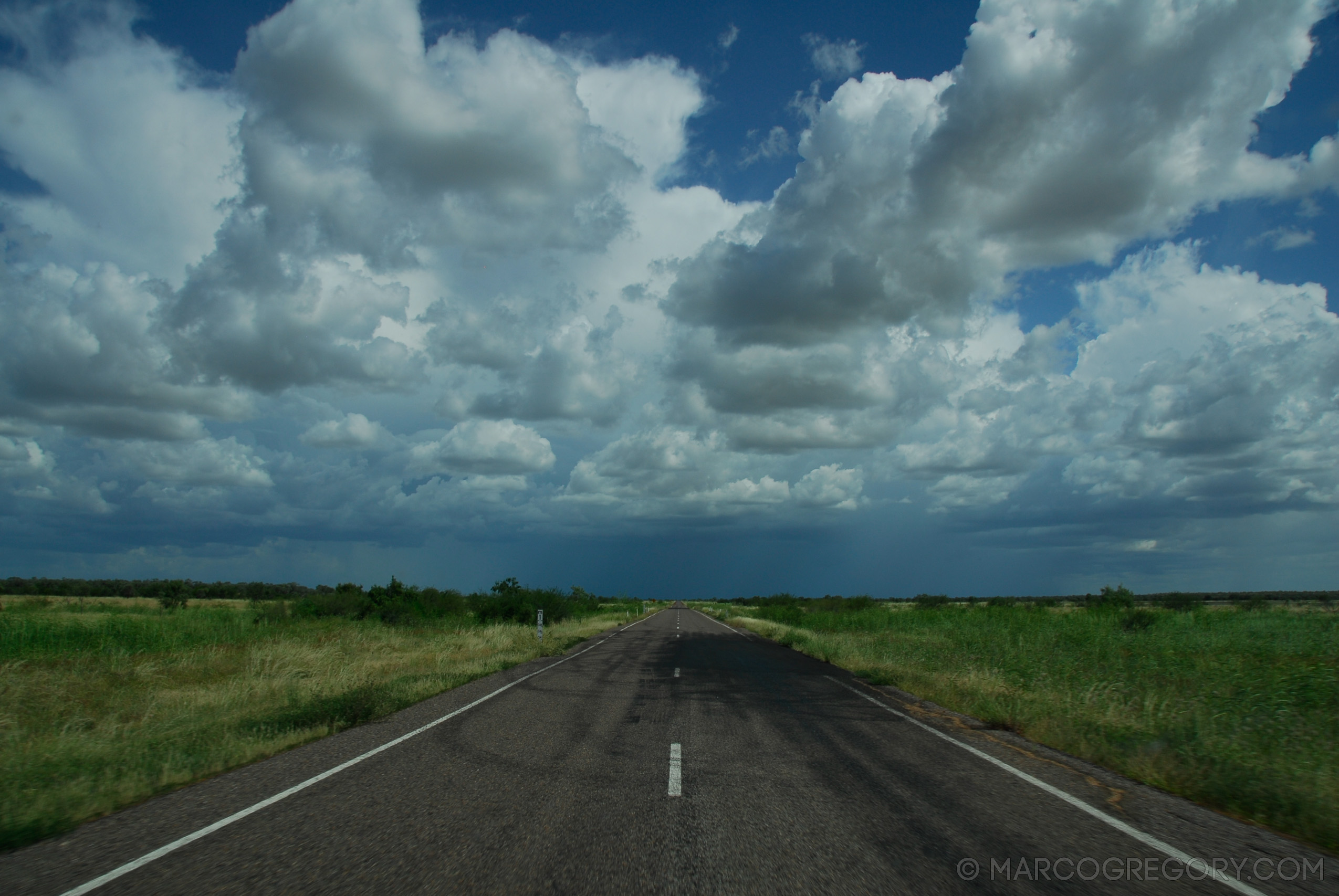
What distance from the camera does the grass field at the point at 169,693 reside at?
275 inches

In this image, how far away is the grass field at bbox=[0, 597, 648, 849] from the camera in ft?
22.9

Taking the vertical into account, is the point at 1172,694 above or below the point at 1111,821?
above

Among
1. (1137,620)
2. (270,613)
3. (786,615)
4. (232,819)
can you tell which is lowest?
(786,615)

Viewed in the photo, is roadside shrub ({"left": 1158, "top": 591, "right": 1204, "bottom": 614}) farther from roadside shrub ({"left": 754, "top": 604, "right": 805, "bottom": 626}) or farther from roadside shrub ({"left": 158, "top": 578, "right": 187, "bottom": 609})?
roadside shrub ({"left": 158, "top": 578, "right": 187, "bottom": 609})

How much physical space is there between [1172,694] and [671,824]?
1004 cm

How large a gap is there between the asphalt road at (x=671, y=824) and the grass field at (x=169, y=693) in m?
0.64

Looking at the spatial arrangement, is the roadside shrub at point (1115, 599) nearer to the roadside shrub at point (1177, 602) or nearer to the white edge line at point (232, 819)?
the roadside shrub at point (1177, 602)

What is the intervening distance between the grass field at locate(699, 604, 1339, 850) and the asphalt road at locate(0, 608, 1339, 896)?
55cm

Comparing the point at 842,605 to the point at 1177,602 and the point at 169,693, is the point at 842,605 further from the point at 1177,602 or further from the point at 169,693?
the point at 169,693

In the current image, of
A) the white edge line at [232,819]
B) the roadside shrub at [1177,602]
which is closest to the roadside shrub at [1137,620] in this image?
the roadside shrub at [1177,602]

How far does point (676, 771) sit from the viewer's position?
712 centimetres

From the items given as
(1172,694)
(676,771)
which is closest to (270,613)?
(676,771)

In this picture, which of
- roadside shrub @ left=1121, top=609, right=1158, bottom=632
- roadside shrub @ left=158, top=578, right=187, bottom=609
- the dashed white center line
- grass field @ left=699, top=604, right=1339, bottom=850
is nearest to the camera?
the dashed white center line

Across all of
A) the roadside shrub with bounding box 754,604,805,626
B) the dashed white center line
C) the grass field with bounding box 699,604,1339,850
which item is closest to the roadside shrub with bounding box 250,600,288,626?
the grass field with bounding box 699,604,1339,850
